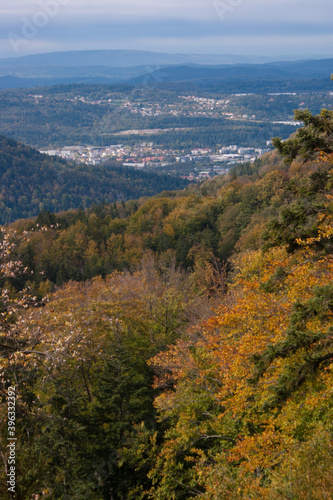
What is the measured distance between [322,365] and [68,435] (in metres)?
9.09

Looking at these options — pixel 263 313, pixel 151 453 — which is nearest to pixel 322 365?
pixel 263 313

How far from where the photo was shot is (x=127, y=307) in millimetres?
21938

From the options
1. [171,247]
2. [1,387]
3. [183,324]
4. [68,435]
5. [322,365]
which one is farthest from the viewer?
[171,247]

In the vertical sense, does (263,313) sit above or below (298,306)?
below

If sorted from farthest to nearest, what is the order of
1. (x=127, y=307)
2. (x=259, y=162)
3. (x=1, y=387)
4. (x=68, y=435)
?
(x=259, y=162) → (x=127, y=307) → (x=68, y=435) → (x=1, y=387)

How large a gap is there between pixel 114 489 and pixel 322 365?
34.4ft

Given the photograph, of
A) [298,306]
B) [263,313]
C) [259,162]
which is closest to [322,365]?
[298,306]

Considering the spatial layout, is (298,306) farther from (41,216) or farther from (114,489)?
(41,216)

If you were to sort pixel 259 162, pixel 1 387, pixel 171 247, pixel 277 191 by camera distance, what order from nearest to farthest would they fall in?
pixel 1 387, pixel 277 191, pixel 171 247, pixel 259 162

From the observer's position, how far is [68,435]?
1382 cm

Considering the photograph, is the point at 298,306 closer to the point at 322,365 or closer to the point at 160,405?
the point at 322,365

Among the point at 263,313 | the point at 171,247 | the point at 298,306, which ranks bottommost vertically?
the point at 171,247

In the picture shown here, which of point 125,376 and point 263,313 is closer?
point 263,313

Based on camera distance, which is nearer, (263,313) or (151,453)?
(263,313)
